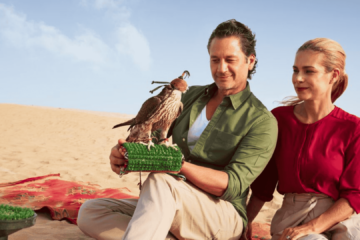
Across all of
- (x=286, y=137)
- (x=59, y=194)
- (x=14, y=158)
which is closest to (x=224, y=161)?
(x=286, y=137)

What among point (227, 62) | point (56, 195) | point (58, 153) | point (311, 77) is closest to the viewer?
point (311, 77)

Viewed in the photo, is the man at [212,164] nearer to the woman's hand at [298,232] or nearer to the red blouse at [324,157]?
the red blouse at [324,157]

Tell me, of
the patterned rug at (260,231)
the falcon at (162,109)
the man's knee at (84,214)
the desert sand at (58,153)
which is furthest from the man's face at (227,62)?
the desert sand at (58,153)

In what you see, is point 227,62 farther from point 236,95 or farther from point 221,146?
point 221,146

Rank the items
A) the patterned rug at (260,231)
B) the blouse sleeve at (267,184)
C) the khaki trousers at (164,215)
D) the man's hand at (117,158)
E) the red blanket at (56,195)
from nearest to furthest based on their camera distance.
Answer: the khaki trousers at (164,215), the man's hand at (117,158), the blouse sleeve at (267,184), the patterned rug at (260,231), the red blanket at (56,195)

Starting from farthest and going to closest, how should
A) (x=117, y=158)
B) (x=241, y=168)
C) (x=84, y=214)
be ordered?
(x=84, y=214) < (x=241, y=168) < (x=117, y=158)

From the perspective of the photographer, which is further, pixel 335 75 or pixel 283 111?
A: pixel 283 111

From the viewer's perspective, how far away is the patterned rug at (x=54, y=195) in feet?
12.4

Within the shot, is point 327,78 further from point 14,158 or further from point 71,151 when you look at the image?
point 71,151

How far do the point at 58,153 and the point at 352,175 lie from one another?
7440mm

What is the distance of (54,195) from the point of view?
14.1 ft

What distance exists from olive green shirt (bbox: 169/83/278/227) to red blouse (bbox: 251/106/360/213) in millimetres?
151

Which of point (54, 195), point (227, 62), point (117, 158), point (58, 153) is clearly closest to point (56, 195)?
point (54, 195)

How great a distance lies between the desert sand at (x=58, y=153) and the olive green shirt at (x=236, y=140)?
165 cm
